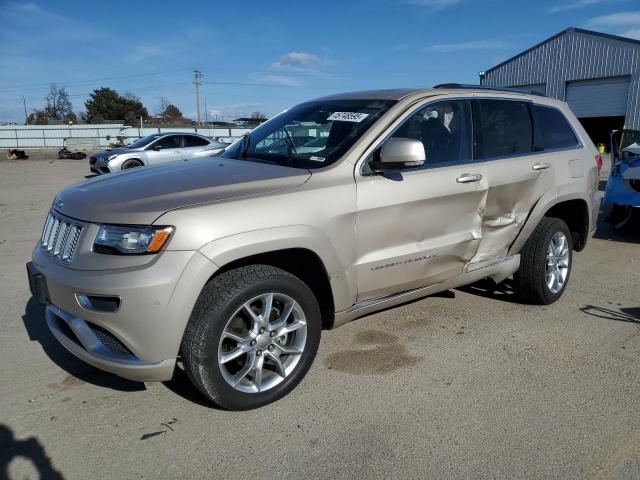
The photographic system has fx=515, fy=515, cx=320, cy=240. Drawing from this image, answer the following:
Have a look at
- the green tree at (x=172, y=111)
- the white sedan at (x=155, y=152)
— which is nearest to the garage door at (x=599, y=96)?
the white sedan at (x=155, y=152)

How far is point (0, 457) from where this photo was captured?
2.59 meters

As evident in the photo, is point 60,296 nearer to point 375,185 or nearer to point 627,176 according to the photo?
point 375,185

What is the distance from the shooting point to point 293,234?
2.91 metres

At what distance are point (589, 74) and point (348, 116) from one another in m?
31.1

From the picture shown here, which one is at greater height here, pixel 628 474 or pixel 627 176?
pixel 627 176

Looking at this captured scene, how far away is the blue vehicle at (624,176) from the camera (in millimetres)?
6910

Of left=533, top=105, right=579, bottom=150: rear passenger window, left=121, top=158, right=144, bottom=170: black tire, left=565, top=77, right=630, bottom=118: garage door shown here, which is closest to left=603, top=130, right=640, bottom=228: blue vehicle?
left=533, top=105, right=579, bottom=150: rear passenger window

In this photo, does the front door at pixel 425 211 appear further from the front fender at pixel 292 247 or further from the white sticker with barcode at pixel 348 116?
the white sticker with barcode at pixel 348 116

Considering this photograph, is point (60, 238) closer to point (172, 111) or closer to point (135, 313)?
point (135, 313)

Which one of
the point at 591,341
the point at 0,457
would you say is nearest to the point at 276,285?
the point at 0,457

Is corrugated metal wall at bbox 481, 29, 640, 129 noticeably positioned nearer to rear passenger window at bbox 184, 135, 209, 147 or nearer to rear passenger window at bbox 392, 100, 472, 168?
rear passenger window at bbox 184, 135, 209, 147

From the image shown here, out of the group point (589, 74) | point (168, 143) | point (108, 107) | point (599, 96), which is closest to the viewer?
point (168, 143)

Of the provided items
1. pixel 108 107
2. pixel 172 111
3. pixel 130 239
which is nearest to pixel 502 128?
pixel 130 239

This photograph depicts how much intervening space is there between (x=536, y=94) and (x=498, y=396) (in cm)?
291
